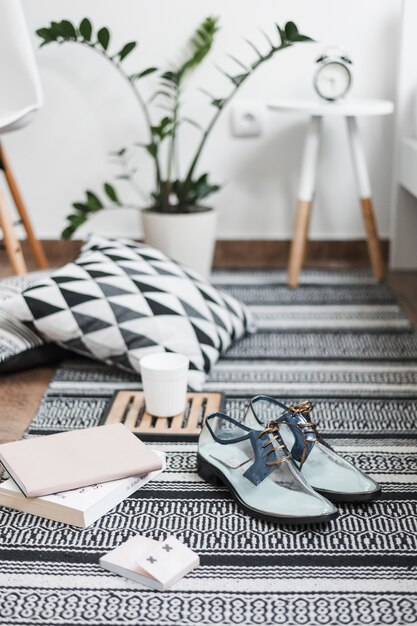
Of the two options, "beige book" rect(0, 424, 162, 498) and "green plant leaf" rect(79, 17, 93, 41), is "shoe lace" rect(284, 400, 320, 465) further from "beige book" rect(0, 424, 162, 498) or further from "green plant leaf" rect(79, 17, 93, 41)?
"green plant leaf" rect(79, 17, 93, 41)

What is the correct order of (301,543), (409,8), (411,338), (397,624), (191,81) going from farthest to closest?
1. (191,81)
2. (409,8)
3. (411,338)
4. (301,543)
5. (397,624)

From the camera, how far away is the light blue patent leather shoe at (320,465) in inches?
49.2

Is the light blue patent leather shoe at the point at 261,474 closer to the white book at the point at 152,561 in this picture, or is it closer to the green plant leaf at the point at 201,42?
the white book at the point at 152,561

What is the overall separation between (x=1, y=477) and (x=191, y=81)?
1.57m

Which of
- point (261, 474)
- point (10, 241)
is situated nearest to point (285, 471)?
point (261, 474)

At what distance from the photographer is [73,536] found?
1.21 metres

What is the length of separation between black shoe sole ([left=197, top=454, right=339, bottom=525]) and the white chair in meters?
1.02

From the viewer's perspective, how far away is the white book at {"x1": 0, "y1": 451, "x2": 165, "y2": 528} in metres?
1.22

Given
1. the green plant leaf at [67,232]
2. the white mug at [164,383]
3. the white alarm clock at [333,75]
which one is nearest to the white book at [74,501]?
the white mug at [164,383]

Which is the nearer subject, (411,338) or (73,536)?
(73,536)

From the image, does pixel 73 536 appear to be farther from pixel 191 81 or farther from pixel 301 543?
pixel 191 81

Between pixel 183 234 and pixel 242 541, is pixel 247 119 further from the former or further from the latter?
pixel 242 541

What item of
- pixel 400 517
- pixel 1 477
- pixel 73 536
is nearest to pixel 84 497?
pixel 73 536

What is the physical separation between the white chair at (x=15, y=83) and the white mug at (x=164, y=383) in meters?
0.78
